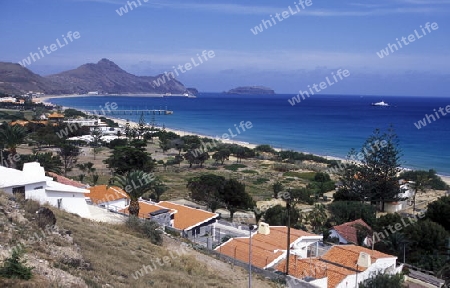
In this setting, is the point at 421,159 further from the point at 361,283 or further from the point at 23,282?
the point at 23,282

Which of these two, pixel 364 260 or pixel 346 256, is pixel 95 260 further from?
pixel 346 256

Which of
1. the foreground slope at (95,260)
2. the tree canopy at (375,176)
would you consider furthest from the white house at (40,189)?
the tree canopy at (375,176)

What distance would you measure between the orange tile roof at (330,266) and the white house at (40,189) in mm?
9410

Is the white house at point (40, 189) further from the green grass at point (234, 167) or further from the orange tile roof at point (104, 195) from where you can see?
the green grass at point (234, 167)

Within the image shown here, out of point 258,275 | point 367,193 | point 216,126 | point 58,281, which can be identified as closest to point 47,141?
point 367,193

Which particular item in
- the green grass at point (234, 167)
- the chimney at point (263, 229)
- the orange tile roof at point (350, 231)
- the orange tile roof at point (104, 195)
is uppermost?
the orange tile roof at point (104, 195)

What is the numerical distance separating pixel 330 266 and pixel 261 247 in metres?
2.92

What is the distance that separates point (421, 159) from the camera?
6372cm

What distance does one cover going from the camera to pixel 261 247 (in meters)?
18.0

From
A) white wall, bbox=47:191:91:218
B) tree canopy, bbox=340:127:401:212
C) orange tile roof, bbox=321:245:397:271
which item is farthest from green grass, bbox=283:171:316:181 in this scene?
white wall, bbox=47:191:91:218

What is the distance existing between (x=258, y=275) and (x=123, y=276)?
20.0ft

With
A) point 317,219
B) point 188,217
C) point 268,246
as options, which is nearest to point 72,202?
point 188,217

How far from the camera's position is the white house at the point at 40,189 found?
57.4 feet

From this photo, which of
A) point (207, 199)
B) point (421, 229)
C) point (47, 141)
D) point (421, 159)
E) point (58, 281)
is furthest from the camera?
point (421, 159)
